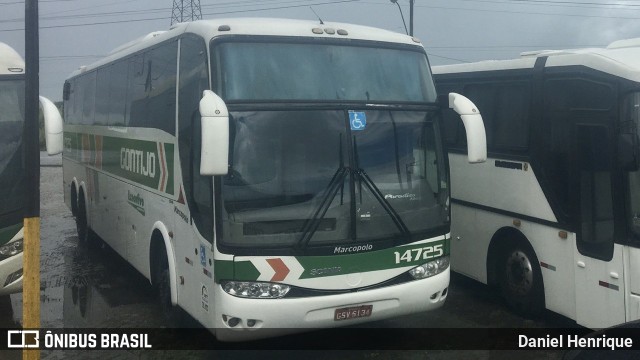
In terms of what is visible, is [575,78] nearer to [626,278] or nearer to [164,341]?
[626,278]

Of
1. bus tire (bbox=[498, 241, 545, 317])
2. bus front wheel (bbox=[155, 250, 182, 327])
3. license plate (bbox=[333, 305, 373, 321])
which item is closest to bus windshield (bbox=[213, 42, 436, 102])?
license plate (bbox=[333, 305, 373, 321])

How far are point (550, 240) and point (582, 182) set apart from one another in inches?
30.6

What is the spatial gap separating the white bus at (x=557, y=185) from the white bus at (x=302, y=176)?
1268mm

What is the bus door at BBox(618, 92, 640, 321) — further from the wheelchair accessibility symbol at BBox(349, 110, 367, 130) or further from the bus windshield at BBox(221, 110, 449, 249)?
the wheelchair accessibility symbol at BBox(349, 110, 367, 130)

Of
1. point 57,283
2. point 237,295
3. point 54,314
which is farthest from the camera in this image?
point 57,283

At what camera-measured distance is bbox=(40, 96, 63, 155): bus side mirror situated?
6.66 m

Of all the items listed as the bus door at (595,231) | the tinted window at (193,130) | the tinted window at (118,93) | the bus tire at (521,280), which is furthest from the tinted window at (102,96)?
the bus door at (595,231)

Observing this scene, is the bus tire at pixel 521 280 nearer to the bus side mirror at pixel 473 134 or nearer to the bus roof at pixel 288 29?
the bus side mirror at pixel 473 134

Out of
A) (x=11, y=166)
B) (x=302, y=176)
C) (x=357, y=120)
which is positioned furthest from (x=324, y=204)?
(x=11, y=166)

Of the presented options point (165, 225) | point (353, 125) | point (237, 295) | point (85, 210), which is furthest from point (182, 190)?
point (85, 210)

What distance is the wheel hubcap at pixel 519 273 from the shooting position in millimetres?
7723

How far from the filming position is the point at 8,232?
7.23 meters

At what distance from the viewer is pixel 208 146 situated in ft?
17.1

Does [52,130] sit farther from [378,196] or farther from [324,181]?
[378,196]
